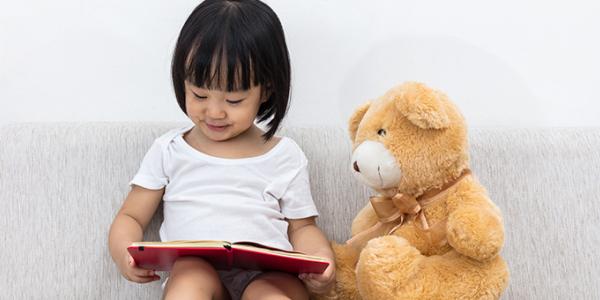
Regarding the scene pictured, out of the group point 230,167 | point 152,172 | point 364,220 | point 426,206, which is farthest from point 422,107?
point 152,172

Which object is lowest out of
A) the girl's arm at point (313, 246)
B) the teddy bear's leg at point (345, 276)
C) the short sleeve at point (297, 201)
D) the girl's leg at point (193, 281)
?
the teddy bear's leg at point (345, 276)

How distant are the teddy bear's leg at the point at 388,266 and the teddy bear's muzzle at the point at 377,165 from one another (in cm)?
10

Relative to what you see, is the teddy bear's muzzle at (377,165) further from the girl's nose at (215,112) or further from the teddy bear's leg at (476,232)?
the girl's nose at (215,112)

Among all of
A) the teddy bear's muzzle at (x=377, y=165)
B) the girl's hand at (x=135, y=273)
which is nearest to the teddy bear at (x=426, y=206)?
the teddy bear's muzzle at (x=377, y=165)

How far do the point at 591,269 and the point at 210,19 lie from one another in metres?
Result: 0.89

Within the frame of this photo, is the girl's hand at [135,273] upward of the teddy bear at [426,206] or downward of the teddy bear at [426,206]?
downward

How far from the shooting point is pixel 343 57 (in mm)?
1702

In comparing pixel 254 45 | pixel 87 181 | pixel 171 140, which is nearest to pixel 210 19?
pixel 254 45

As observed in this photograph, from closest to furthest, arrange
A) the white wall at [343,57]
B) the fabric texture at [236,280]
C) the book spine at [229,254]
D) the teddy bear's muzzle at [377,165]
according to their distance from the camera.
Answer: the book spine at [229,254] < the teddy bear's muzzle at [377,165] < the fabric texture at [236,280] < the white wall at [343,57]

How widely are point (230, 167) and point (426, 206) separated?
1.22ft

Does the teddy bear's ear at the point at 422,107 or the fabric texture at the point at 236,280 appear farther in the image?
the fabric texture at the point at 236,280

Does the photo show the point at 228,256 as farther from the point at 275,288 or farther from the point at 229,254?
the point at 275,288

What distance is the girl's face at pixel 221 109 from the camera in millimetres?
1315

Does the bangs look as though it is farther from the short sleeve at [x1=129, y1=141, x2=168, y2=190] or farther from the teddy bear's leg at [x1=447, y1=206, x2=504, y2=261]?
the teddy bear's leg at [x1=447, y1=206, x2=504, y2=261]
